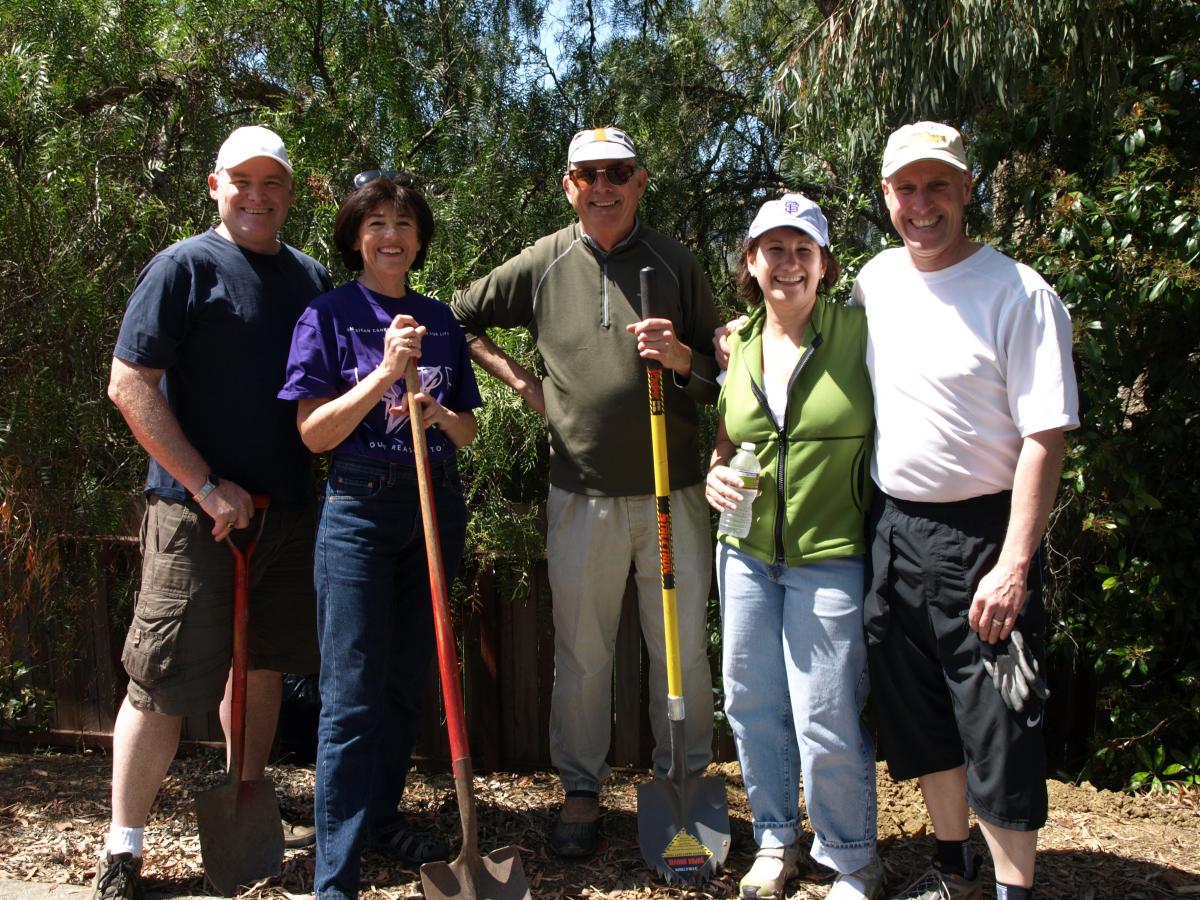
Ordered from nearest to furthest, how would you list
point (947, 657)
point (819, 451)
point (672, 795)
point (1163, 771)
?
point (947, 657)
point (819, 451)
point (672, 795)
point (1163, 771)

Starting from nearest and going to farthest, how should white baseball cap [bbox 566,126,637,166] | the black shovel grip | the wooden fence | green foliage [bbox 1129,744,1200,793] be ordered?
1. the black shovel grip
2. white baseball cap [bbox 566,126,637,166]
3. green foliage [bbox 1129,744,1200,793]
4. the wooden fence

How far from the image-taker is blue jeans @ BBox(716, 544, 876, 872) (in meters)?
3.05

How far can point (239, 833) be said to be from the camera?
11.2ft

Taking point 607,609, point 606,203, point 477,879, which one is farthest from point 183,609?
point 606,203

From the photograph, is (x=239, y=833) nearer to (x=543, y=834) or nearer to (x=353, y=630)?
(x=353, y=630)

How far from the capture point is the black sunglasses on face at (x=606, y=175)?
3510mm

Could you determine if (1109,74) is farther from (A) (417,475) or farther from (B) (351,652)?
(B) (351,652)

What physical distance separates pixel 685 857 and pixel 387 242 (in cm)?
211

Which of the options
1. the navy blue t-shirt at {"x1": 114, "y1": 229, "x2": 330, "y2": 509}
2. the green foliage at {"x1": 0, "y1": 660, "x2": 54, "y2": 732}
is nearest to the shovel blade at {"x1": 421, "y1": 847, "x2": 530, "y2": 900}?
the navy blue t-shirt at {"x1": 114, "y1": 229, "x2": 330, "y2": 509}

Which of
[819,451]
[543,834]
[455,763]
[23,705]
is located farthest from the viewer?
[23,705]

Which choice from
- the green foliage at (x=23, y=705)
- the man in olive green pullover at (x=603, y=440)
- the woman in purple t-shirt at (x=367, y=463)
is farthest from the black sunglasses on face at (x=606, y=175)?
the green foliage at (x=23, y=705)

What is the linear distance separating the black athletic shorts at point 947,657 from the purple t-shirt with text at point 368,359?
4.46 feet

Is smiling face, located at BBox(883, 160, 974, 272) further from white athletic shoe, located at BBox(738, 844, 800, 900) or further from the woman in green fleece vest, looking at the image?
white athletic shoe, located at BBox(738, 844, 800, 900)

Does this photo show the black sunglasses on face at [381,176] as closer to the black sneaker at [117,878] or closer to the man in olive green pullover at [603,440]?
the man in olive green pullover at [603,440]
